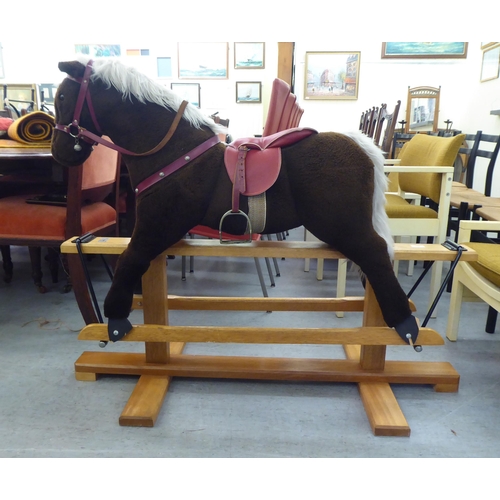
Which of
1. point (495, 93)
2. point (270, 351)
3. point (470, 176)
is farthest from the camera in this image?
point (495, 93)

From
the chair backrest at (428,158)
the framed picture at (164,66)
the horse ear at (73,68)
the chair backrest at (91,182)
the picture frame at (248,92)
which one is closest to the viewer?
the horse ear at (73,68)

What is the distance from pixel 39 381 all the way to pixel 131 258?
60 centimetres

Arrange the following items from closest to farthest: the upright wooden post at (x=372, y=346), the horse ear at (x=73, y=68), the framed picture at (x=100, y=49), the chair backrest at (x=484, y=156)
A: the horse ear at (x=73, y=68) < the upright wooden post at (x=372, y=346) < the chair backrest at (x=484, y=156) < the framed picture at (x=100, y=49)

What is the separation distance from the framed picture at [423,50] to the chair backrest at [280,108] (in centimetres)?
416

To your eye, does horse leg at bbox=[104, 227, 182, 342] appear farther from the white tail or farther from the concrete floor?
the white tail

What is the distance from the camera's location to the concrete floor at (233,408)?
1094 mm

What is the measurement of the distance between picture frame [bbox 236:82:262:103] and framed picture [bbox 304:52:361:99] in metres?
0.66

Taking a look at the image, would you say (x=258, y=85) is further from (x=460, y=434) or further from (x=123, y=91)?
(x=460, y=434)

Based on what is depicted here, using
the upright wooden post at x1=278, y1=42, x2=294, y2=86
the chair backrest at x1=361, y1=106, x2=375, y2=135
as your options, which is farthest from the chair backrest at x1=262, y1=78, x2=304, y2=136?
the upright wooden post at x1=278, y1=42, x2=294, y2=86

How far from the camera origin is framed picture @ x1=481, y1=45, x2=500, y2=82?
4086 millimetres

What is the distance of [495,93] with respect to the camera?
13.9ft

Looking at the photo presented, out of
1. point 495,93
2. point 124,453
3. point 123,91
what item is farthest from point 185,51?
point 124,453

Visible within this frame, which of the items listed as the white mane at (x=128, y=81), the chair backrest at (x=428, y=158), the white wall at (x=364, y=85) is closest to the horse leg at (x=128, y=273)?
the white mane at (x=128, y=81)

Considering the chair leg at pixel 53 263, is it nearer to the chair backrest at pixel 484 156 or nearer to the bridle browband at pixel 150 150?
the bridle browband at pixel 150 150
